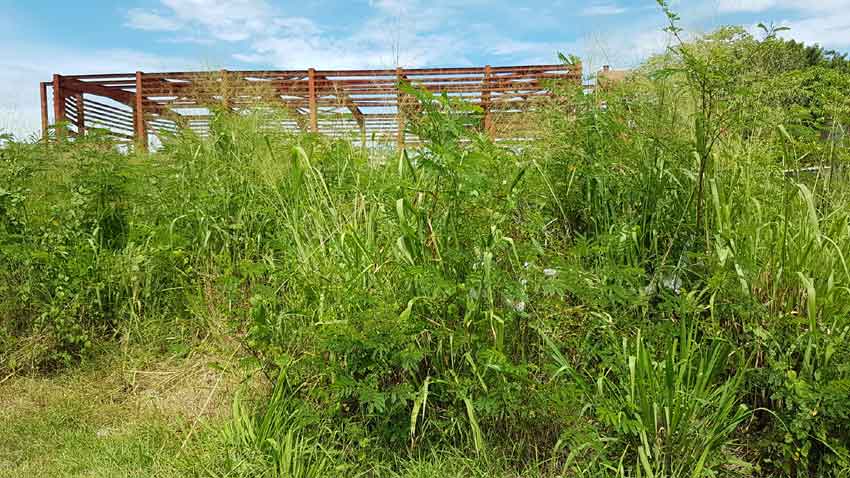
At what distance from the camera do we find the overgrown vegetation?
2.46m

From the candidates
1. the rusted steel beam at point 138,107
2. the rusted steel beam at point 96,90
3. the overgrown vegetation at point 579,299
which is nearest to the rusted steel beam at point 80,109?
the rusted steel beam at point 96,90

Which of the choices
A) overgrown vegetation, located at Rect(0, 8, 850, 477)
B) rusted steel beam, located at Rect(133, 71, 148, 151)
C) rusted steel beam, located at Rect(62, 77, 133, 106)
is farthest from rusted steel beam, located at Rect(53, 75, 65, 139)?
overgrown vegetation, located at Rect(0, 8, 850, 477)

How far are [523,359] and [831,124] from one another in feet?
8.41

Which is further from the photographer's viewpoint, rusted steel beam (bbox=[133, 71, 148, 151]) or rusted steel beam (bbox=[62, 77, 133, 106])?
rusted steel beam (bbox=[62, 77, 133, 106])

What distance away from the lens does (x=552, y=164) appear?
11.5ft

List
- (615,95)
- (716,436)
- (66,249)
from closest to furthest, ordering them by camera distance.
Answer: (716,436) → (615,95) → (66,249)

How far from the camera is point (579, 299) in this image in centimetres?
291

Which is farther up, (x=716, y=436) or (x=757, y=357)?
(x=757, y=357)

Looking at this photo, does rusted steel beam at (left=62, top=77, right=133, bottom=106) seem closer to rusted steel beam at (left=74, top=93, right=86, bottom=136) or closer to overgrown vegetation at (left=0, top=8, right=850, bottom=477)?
rusted steel beam at (left=74, top=93, right=86, bottom=136)

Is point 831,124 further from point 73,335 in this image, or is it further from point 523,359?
point 73,335

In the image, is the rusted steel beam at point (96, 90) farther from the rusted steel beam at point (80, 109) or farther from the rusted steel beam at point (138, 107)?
the rusted steel beam at point (138, 107)

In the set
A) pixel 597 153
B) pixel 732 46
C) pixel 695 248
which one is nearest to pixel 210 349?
pixel 597 153

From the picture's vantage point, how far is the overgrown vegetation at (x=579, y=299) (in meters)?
2.46

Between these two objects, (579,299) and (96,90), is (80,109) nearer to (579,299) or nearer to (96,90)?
(96,90)
